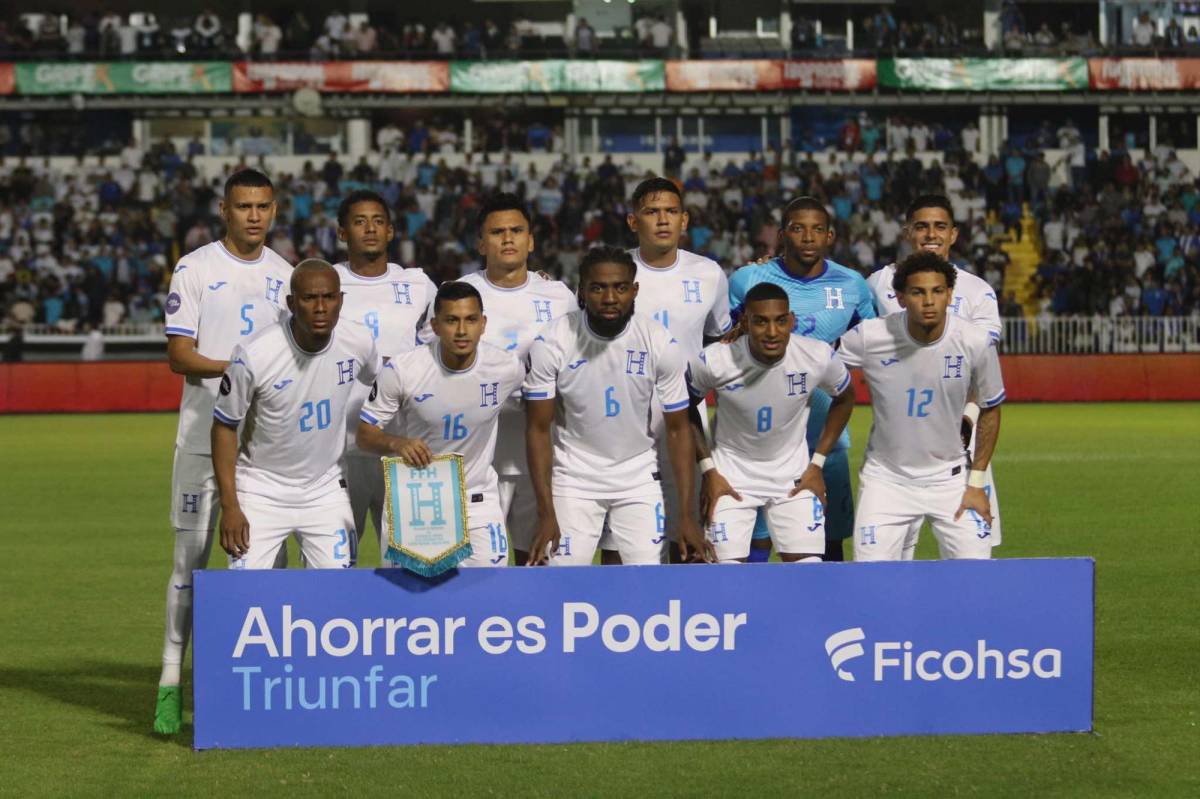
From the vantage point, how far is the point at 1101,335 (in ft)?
96.0

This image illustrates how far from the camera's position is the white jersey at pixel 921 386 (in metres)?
8.34

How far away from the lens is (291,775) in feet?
21.6

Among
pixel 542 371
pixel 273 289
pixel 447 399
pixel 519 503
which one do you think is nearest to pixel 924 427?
pixel 542 371

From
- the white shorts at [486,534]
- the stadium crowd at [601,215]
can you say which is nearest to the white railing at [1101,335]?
the stadium crowd at [601,215]

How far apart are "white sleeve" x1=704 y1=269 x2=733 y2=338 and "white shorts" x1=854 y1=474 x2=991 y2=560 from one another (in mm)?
1244

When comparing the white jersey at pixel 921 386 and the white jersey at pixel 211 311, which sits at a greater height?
the white jersey at pixel 211 311

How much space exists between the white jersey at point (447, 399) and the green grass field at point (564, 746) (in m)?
1.42

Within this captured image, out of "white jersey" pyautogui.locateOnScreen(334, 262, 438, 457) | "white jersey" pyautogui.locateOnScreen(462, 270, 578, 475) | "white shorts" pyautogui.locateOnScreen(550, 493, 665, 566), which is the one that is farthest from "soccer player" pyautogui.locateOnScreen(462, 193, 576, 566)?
"white shorts" pyautogui.locateOnScreen(550, 493, 665, 566)

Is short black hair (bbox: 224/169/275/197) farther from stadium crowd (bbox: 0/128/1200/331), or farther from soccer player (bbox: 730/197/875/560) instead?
stadium crowd (bbox: 0/128/1200/331)

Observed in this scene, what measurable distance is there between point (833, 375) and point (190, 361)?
10.0 feet

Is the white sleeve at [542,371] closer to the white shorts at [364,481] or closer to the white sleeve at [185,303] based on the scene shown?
the white shorts at [364,481]

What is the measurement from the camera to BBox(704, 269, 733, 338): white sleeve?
898cm

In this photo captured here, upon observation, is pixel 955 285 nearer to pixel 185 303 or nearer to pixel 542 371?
pixel 542 371

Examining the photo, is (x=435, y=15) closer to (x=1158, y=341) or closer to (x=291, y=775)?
(x=1158, y=341)
